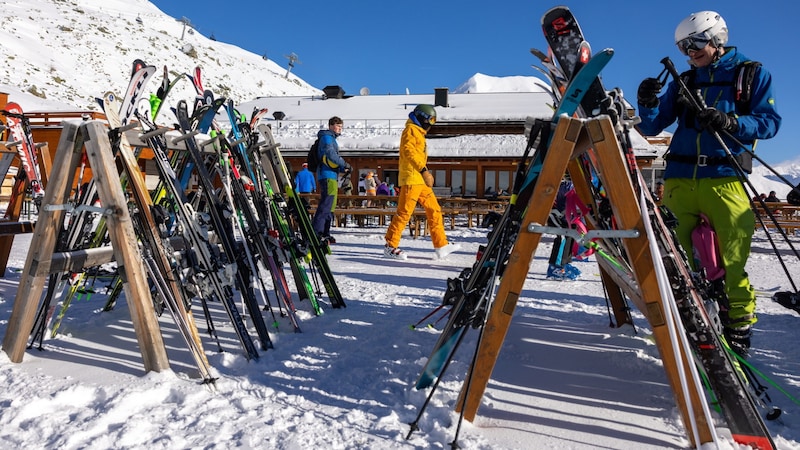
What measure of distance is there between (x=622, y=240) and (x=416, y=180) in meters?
4.66

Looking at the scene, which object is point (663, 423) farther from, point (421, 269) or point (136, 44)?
point (136, 44)

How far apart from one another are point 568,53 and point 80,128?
2.28 meters

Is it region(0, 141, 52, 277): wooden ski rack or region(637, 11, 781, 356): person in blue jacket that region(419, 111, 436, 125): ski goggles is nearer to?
region(637, 11, 781, 356): person in blue jacket

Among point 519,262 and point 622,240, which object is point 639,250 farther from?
point 519,262

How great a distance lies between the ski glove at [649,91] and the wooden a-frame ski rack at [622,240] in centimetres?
103

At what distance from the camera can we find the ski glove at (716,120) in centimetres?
257

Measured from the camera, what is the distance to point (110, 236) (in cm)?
243

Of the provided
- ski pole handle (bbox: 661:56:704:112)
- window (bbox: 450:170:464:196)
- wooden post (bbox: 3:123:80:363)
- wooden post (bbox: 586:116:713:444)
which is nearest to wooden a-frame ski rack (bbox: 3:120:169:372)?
wooden post (bbox: 3:123:80:363)

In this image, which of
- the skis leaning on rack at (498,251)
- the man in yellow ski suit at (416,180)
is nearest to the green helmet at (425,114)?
the man in yellow ski suit at (416,180)

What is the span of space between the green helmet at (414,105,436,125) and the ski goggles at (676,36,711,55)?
3.39m

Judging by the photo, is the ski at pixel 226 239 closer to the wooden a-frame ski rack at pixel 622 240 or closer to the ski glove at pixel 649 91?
the wooden a-frame ski rack at pixel 622 240

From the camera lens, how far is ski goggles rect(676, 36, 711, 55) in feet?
9.10

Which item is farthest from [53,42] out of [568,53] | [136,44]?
[568,53]

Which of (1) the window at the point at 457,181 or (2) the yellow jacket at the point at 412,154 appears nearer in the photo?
(2) the yellow jacket at the point at 412,154
